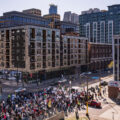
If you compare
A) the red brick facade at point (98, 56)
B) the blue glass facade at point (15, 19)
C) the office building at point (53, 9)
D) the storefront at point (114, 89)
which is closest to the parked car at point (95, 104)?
the storefront at point (114, 89)

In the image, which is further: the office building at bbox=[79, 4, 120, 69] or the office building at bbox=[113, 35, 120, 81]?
the office building at bbox=[79, 4, 120, 69]

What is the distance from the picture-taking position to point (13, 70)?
6862 cm

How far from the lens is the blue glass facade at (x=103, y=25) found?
145m

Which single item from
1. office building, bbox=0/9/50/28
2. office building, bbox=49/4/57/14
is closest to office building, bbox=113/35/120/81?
office building, bbox=0/9/50/28

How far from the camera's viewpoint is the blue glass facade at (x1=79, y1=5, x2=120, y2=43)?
145125mm

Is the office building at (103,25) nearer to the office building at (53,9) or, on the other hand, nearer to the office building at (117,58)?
the office building at (53,9)

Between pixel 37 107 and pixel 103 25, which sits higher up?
pixel 103 25

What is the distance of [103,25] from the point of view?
149m

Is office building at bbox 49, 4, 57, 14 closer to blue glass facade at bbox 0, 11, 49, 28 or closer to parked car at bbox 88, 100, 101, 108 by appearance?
blue glass facade at bbox 0, 11, 49, 28

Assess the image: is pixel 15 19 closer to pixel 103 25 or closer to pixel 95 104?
pixel 95 104

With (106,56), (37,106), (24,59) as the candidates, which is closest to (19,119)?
(37,106)

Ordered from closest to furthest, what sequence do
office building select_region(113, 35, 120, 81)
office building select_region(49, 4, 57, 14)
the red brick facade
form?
office building select_region(113, 35, 120, 81) → the red brick facade → office building select_region(49, 4, 57, 14)

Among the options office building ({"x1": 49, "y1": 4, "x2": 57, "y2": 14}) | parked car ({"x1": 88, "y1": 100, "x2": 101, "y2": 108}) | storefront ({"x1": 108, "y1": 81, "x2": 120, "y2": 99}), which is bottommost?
parked car ({"x1": 88, "y1": 100, "x2": 101, "y2": 108})

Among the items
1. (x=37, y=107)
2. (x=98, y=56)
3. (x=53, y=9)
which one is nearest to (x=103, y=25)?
(x=53, y=9)
